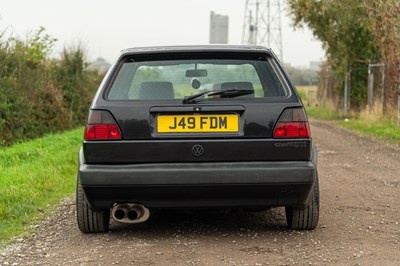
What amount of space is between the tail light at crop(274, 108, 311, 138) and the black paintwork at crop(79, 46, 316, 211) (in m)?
0.04

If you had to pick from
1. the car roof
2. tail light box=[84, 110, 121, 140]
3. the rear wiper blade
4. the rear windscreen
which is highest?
the car roof

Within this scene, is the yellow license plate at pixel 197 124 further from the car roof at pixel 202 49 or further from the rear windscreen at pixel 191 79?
the car roof at pixel 202 49

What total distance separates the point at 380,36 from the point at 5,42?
11.0 meters

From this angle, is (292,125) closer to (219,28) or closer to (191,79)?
(191,79)

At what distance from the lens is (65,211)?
285 inches

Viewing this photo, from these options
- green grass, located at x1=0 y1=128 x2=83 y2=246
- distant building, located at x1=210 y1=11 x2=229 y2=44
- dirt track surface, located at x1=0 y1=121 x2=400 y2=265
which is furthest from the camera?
distant building, located at x1=210 y1=11 x2=229 y2=44

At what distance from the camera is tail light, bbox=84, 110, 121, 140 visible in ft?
17.6

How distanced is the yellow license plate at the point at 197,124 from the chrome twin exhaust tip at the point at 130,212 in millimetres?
684

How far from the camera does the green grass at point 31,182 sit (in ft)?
22.1

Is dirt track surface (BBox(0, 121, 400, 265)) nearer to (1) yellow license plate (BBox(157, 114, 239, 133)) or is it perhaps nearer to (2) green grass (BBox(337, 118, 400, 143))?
(1) yellow license plate (BBox(157, 114, 239, 133))

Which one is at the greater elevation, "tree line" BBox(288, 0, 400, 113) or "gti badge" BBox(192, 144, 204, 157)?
"tree line" BBox(288, 0, 400, 113)

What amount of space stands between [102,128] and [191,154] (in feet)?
2.31

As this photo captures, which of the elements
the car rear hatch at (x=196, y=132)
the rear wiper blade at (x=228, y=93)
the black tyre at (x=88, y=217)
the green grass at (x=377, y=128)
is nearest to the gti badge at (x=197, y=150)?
the car rear hatch at (x=196, y=132)

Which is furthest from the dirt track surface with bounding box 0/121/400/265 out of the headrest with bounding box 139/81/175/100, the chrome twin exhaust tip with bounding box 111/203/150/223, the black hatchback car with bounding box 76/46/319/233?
the headrest with bounding box 139/81/175/100
